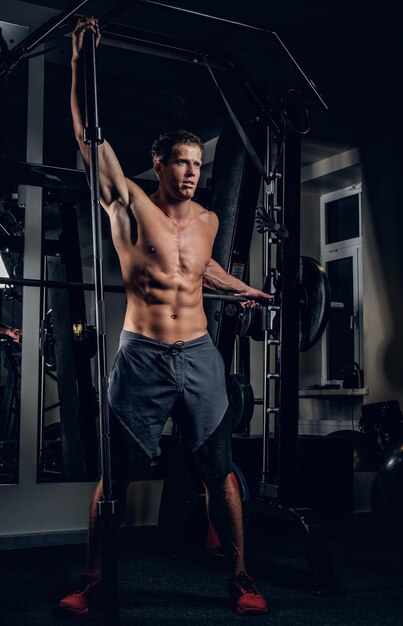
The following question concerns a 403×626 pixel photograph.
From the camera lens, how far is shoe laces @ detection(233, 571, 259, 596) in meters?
2.53

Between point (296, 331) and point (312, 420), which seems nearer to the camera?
point (296, 331)

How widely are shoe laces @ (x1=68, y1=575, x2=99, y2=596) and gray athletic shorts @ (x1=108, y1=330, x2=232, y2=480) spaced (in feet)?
1.11

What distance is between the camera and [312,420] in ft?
21.8

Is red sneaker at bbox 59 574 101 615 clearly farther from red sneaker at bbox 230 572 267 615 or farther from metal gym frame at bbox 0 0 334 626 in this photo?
metal gym frame at bbox 0 0 334 626

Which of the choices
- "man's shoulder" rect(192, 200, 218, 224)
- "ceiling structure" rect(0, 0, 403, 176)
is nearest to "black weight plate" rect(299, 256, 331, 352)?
"man's shoulder" rect(192, 200, 218, 224)

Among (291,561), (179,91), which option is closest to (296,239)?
(291,561)

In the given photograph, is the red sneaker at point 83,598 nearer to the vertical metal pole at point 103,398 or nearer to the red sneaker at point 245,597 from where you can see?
the red sneaker at point 245,597

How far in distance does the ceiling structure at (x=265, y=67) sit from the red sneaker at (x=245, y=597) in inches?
96.7

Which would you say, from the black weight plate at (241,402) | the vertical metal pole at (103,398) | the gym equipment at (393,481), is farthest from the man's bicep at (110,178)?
the gym equipment at (393,481)

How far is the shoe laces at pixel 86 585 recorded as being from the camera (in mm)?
2441

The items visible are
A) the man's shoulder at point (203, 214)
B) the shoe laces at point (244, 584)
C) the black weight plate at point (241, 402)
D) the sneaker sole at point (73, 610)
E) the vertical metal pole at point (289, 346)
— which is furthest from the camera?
the black weight plate at point (241, 402)

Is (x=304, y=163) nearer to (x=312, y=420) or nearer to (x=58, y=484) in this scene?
(x=312, y=420)

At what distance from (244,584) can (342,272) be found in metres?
4.73

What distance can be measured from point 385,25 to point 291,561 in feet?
11.6
